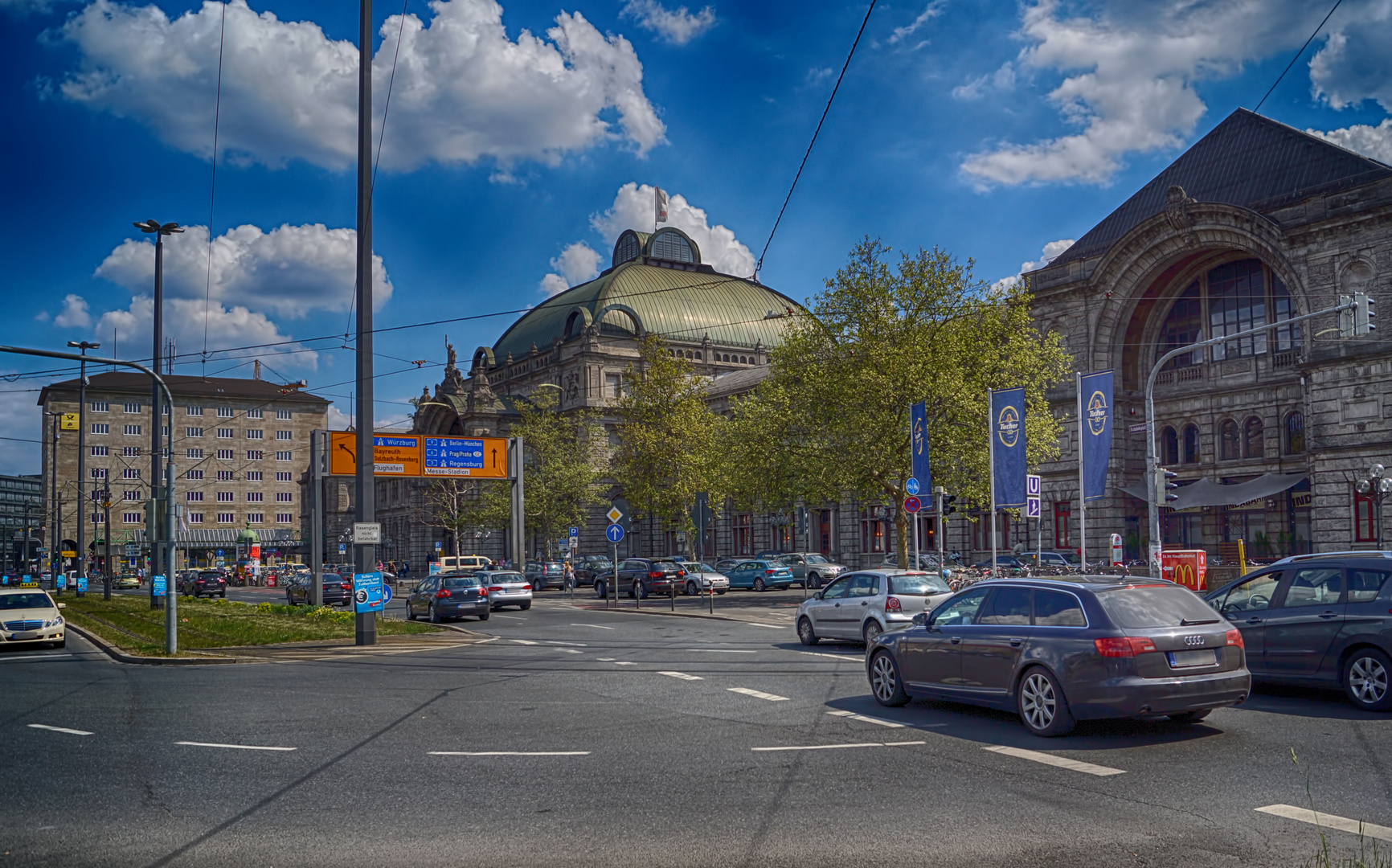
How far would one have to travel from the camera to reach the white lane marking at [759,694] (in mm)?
13039

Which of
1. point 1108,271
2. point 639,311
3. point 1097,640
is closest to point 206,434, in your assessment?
point 639,311

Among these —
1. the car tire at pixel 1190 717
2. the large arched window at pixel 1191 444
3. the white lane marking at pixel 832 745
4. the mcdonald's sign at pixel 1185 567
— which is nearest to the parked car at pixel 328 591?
the mcdonald's sign at pixel 1185 567

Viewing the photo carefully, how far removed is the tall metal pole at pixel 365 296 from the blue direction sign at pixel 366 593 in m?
0.26

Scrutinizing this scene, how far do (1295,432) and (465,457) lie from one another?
106 ft

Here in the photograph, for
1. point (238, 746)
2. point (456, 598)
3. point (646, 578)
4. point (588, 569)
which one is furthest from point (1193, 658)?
point (588, 569)

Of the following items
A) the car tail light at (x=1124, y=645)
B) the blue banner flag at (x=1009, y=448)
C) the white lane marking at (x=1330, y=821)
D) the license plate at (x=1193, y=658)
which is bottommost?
the white lane marking at (x=1330, y=821)

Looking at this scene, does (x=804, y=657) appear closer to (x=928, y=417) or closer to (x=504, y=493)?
(x=928, y=417)

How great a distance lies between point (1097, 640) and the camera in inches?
382

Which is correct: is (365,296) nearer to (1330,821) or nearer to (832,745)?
(832,745)

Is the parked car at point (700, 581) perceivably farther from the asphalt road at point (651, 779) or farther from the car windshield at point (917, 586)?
the asphalt road at point (651, 779)

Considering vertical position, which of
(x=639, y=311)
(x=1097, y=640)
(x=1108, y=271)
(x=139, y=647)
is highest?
(x=639, y=311)

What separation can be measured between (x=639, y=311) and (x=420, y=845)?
82988mm

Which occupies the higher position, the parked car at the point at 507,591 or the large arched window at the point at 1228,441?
the large arched window at the point at 1228,441

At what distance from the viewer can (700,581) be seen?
141ft
